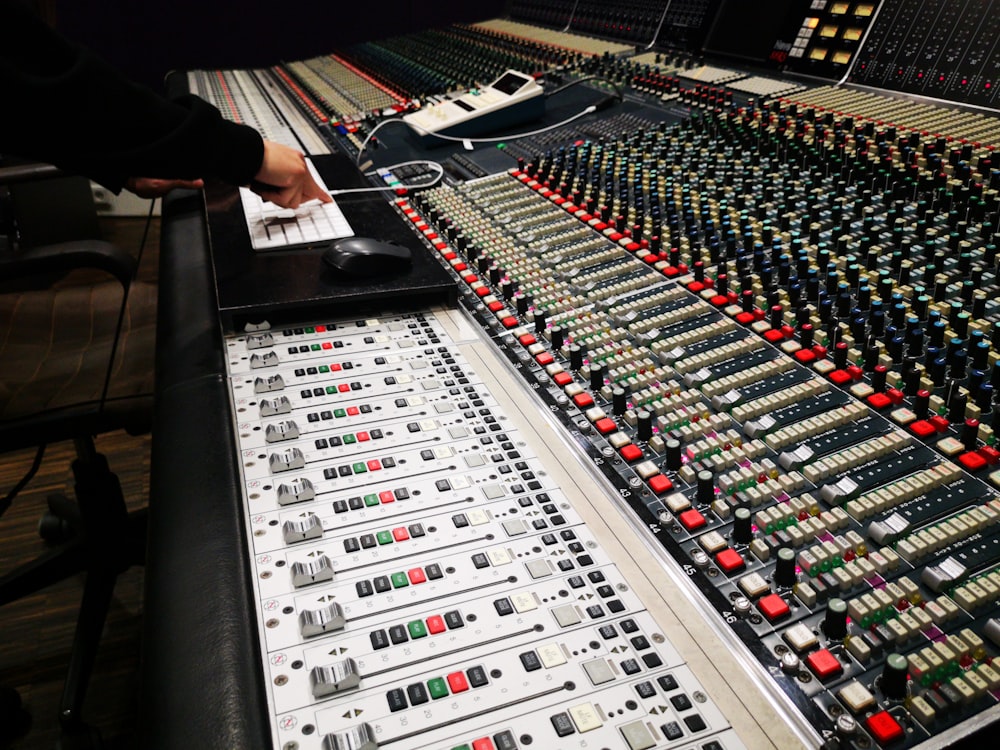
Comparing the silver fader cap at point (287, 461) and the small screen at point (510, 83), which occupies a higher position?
the small screen at point (510, 83)

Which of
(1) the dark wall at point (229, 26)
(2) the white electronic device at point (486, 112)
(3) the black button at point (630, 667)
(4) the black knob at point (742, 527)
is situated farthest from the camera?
(1) the dark wall at point (229, 26)

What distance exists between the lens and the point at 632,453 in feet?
3.67

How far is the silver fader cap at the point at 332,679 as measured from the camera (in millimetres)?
822

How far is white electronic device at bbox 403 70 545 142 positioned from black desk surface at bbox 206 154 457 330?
0.73 meters

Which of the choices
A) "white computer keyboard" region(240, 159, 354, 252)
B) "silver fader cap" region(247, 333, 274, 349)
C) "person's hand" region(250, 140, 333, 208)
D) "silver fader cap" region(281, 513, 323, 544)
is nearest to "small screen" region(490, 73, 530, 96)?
"white computer keyboard" region(240, 159, 354, 252)

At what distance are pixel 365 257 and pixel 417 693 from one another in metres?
0.97

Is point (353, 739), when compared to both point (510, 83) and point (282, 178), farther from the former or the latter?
point (510, 83)

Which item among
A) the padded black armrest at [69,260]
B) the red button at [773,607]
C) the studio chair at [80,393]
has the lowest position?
the studio chair at [80,393]

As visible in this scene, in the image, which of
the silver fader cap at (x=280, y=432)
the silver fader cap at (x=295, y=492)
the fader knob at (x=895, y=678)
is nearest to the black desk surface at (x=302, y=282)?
the silver fader cap at (x=280, y=432)

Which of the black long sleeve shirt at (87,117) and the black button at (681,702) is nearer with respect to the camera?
the black button at (681,702)

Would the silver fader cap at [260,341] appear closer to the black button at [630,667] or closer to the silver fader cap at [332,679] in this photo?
the silver fader cap at [332,679]

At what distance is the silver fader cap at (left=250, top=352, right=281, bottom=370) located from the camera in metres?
1.40

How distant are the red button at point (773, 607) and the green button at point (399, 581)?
1.39 feet

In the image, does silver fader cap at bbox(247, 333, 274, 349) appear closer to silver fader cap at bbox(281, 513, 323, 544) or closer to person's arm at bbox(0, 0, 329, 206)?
person's arm at bbox(0, 0, 329, 206)
